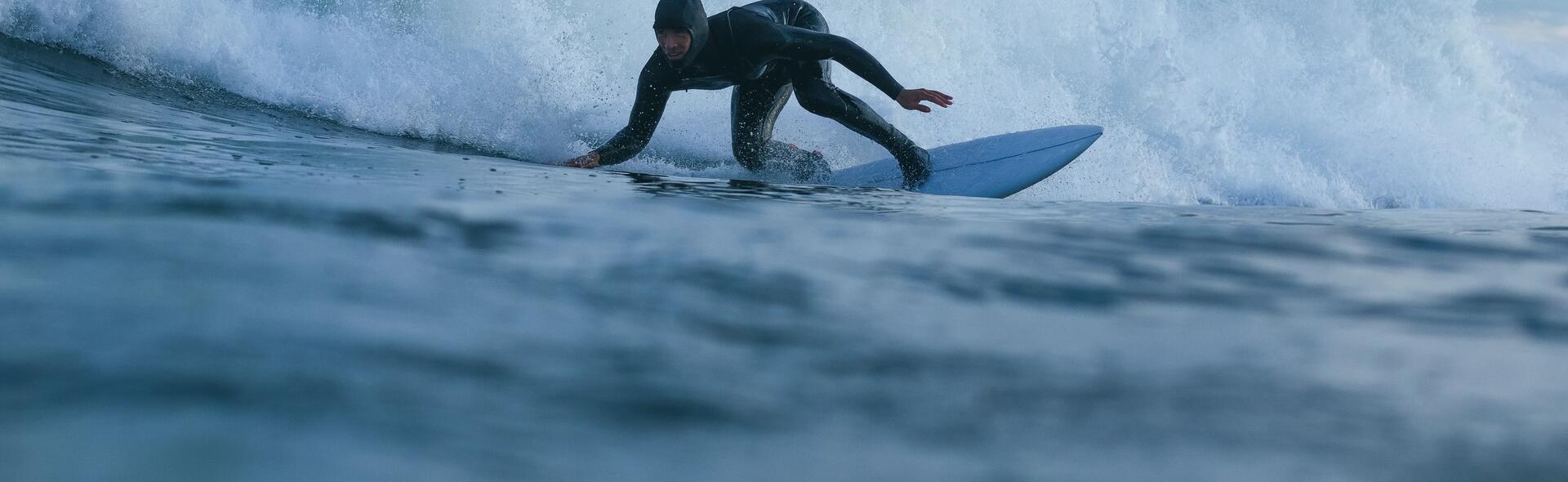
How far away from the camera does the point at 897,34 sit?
8969 millimetres

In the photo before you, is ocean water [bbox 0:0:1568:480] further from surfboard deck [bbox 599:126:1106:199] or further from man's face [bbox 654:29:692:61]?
surfboard deck [bbox 599:126:1106:199]

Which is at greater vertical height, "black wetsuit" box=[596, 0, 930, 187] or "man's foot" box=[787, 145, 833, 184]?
"black wetsuit" box=[596, 0, 930, 187]

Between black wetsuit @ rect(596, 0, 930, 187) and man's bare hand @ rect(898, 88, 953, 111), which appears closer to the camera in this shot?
man's bare hand @ rect(898, 88, 953, 111)

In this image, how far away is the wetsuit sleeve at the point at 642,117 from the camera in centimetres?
472

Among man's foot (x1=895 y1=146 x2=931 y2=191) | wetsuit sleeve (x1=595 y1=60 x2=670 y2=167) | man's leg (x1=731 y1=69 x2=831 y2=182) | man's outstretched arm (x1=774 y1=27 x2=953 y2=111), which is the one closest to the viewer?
man's outstretched arm (x1=774 y1=27 x2=953 y2=111)

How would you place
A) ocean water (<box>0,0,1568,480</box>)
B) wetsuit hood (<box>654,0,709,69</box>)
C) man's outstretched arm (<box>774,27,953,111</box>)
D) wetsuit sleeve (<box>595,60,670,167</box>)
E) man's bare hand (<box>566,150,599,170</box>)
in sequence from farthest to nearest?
wetsuit sleeve (<box>595,60,670,167</box>) → man's outstretched arm (<box>774,27,953,111</box>) → man's bare hand (<box>566,150,599,170</box>) → wetsuit hood (<box>654,0,709,69</box>) → ocean water (<box>0,0,1568,480</box>)

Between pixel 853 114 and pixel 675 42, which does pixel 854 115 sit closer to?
pixel 853 114

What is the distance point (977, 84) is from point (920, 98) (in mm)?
4231

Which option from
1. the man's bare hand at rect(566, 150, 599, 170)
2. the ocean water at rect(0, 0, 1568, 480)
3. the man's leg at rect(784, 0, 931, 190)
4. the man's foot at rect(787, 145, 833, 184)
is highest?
the man's leg at rect(784, 0, 931, 190)

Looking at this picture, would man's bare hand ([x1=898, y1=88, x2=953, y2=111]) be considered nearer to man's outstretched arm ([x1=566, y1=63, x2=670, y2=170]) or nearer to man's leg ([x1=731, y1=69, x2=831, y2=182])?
man's leg ([x1=731, y1=69, x2=831, y2=182])

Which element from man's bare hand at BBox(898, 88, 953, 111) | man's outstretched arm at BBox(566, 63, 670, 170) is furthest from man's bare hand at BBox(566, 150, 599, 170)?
man's bare hand at BBox(898, 88, 953, 111)

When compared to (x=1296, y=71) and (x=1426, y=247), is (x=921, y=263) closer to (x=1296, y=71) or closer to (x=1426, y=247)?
(x=1426, y=247)

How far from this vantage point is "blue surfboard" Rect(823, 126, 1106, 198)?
4809 mm

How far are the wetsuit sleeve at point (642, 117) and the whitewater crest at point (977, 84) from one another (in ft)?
2.87
